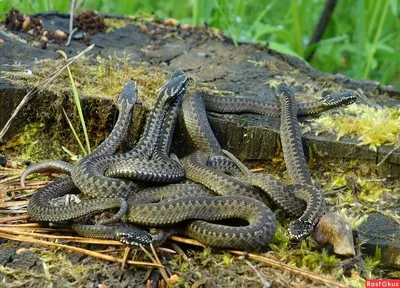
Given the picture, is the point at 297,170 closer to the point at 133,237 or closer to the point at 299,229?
the point at 299,229

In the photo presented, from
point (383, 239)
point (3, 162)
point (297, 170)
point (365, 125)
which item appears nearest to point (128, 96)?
point (3, 162)

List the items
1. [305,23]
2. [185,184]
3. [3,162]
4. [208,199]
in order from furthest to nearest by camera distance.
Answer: [305,23] → [3,162] → [185,184] → [208,199]

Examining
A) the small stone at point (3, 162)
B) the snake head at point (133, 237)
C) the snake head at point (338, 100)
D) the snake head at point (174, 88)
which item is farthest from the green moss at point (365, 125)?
the small stone at point (3, 162)

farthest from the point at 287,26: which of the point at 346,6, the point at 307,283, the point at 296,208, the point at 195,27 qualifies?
the point at 307,283

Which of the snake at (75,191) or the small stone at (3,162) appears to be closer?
the snake at (75,191)

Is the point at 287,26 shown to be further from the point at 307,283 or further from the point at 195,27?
the point at 307,283

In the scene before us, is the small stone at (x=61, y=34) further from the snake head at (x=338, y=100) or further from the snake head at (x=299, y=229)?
the snake head at (x=299, y=229)
